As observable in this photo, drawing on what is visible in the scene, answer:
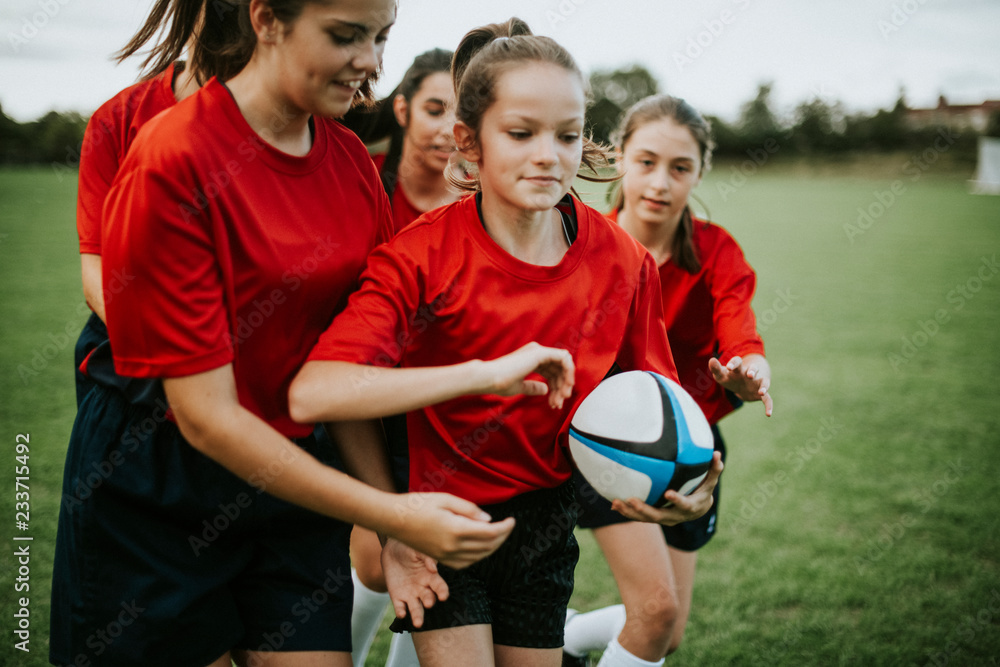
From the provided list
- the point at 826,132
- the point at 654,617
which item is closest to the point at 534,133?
the point at 654,617

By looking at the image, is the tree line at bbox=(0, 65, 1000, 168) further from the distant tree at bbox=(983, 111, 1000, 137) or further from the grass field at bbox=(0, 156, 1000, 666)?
the grass field at bbox=(0, 156, 1000, 666)

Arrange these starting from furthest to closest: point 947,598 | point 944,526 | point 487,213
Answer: point 944,526
point 947,598
point 487,213

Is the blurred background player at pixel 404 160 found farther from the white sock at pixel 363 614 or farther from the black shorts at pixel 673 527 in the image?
the black shorts at pixel 673 527

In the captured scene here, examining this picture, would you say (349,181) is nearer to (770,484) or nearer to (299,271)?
(299,271)

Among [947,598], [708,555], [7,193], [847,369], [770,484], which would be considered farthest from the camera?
[7,193]

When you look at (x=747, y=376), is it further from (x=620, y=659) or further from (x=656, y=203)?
(x=620, y=659)

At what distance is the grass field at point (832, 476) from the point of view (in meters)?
3.54

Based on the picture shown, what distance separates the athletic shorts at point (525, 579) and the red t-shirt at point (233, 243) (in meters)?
0.64

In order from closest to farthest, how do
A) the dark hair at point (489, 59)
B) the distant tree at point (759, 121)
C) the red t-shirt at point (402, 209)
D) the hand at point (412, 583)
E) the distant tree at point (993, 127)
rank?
the hand at point (412, 583)
the dark hair at point (489, 59)
the red t-shirt at point (402, 209)
the distant tree at point (993, 127)
the distant tree at point (759, 121)

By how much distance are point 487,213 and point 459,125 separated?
0.28 meters

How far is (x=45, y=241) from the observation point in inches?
534

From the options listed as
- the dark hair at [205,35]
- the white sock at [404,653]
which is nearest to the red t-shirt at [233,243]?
the dark hair at [205,35]

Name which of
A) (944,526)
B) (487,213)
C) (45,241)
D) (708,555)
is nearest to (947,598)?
(944,526)

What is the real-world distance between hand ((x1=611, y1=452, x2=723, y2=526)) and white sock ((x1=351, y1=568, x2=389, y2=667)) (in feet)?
4.79
